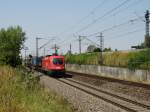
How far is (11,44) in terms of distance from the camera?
45000mm

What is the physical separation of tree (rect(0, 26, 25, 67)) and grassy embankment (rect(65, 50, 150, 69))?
12.7 meters

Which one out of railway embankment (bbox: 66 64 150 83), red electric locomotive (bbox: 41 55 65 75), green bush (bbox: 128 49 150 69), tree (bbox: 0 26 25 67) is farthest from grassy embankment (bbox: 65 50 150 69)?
tree (bbox: 0 26 25 67)

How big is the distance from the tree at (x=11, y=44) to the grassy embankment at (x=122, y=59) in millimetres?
12682

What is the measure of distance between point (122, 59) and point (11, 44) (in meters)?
14.8

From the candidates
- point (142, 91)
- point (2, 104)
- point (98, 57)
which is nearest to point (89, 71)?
point (98, 57)

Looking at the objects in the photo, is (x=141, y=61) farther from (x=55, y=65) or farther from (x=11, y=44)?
(x=11, y=44)

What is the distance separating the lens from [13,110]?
8.74 m

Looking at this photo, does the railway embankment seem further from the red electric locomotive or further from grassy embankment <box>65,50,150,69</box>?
the red electric locomotive

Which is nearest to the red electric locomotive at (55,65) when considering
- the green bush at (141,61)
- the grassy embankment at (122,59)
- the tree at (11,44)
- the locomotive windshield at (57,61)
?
the locomotive windshield at (57,61)

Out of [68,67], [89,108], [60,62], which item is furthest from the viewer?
[68,67]

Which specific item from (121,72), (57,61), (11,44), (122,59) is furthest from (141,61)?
(11,44)

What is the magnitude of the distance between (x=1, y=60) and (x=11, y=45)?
3.80 m

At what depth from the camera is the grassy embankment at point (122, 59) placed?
38.9 meters

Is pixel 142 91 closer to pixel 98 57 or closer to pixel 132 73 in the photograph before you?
pixel 132 73
